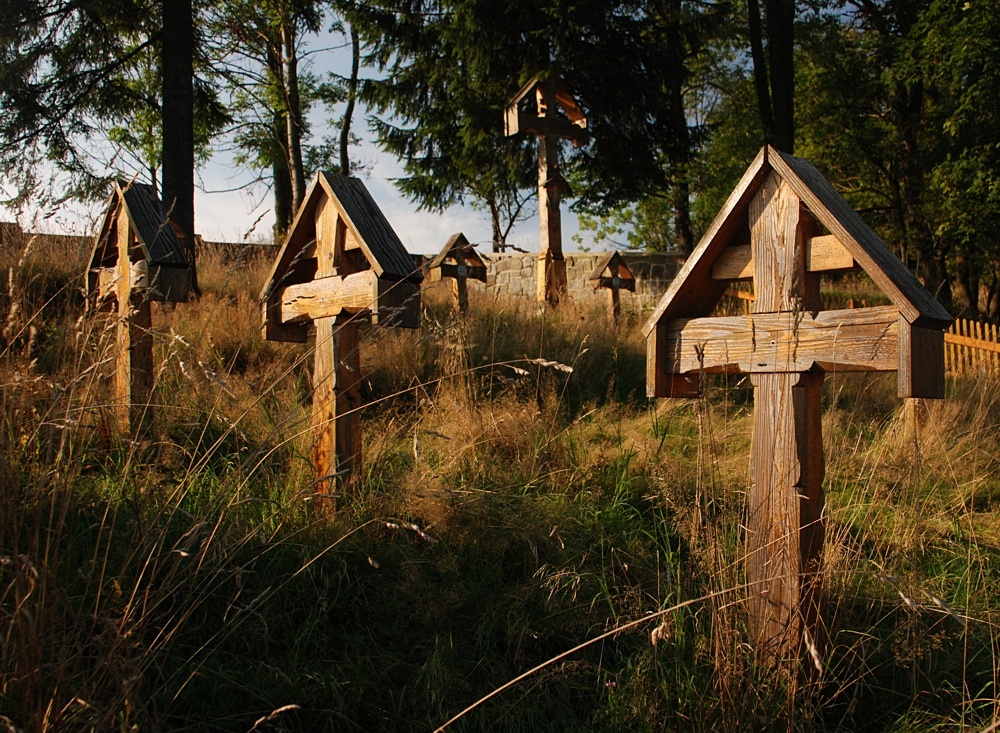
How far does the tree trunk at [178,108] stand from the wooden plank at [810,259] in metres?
7.08

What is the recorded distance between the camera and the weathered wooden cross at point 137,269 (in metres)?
4.53

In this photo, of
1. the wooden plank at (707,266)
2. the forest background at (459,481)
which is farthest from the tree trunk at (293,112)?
the wooden plank at (707,266)

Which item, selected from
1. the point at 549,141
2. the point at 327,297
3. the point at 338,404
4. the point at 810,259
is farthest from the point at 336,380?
the point at 549,141

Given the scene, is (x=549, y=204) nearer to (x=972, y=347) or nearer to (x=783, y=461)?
(x=972, y=347)

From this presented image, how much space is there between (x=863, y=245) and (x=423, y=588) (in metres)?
2.11

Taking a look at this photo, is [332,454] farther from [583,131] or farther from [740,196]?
[583,131]

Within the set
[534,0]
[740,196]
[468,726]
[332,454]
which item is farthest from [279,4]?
[468,726]

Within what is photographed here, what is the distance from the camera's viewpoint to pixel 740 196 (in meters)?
3.05

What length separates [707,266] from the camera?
3.26 metres

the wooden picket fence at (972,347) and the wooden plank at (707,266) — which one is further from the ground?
the wooden plank at (707,266)

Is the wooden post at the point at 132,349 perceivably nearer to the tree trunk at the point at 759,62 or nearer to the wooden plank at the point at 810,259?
the wooden plank at the point at 810,259

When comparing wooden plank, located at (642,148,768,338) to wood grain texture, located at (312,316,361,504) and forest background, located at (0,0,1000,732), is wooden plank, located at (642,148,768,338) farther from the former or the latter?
wood grain texture, located at (312,316,361,504)

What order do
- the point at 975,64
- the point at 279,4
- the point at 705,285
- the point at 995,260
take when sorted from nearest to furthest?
the point at 705,285 < the point at 279,4 < the point at 975,64 < the point at 995,260

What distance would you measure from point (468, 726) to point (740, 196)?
2140 millimetres
